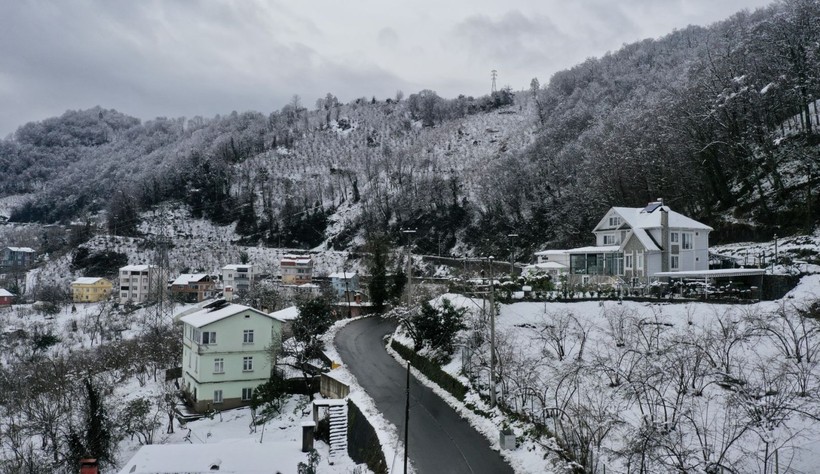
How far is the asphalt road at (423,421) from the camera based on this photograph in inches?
579

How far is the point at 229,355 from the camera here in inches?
1168

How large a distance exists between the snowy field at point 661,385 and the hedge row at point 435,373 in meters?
0.45

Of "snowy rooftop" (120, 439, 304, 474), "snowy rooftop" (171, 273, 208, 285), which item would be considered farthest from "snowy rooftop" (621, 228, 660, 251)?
"snowy rooftop" (171, 273, 208, 285)

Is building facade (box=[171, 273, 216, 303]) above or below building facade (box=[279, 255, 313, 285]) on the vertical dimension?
below

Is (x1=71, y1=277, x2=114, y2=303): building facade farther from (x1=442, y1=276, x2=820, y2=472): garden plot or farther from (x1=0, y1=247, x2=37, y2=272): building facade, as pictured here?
(x1=442, y1=276, x2=820, y2=472): garden plot

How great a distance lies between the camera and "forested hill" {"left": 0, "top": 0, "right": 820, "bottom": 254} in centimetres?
4119

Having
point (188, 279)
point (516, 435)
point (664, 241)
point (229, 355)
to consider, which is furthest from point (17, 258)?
point (516, 435)

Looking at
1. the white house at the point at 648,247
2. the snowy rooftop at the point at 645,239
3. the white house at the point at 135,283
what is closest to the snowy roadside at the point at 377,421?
the white house at the point at 648,247

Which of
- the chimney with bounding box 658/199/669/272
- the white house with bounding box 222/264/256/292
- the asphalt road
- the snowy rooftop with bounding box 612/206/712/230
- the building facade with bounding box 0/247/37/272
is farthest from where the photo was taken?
the building facade with bounding box 0/247/37/272

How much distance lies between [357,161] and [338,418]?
4138 inches

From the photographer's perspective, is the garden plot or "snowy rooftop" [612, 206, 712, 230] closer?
the garden plot

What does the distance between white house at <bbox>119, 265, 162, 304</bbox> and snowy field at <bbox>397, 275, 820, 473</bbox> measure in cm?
6303

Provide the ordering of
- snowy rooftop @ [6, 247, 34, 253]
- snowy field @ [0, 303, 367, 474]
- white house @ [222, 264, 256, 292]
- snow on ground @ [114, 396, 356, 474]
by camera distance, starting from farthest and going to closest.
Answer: snowy rooftop @ [6, 247, 34, 253]
white house @ [222, 264, 256, 292]
snowy field @ [0, 303, 367, 474]
snow on ground @ [114, 396, 356, 474]

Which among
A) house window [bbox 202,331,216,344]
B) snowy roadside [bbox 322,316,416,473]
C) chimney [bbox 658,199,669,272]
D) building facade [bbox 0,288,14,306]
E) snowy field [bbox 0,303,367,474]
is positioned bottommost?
snowy field [bbox 0,303,367,474]
